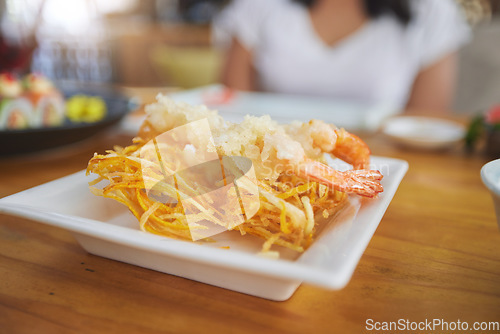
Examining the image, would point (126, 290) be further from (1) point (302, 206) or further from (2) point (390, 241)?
(2) point (390, 241)

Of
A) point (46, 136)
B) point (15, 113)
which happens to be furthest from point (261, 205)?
point (15, 113)

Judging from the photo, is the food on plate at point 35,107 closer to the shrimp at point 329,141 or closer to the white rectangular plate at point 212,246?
the white rectangular plate at point 212,246

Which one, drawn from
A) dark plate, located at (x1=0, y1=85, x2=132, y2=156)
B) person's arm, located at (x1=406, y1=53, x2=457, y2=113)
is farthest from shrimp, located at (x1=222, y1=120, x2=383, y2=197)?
person's arm, located at (x1=406, y1=53, x2=457, y2=113)

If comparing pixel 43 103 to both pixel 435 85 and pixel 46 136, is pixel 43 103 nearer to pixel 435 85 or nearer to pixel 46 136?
pixel 46 136

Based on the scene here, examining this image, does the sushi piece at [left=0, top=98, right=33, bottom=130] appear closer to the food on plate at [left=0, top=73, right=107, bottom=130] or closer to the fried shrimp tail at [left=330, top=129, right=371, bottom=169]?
the food on plate at [left=0, top=73, right=107, bottom=130]

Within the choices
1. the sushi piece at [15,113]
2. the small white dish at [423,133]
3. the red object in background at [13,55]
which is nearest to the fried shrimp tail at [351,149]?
the small white dish at [423,133]

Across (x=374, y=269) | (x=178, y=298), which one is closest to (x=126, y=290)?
(x=178, y=298)
